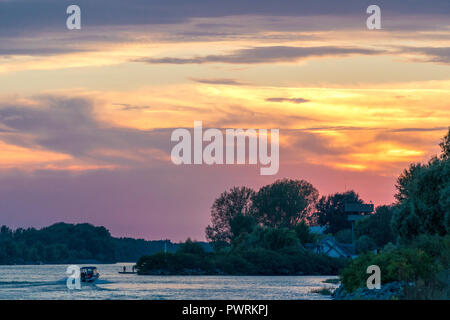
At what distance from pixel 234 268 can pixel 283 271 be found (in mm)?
8941

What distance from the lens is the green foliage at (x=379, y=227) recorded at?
375 ft

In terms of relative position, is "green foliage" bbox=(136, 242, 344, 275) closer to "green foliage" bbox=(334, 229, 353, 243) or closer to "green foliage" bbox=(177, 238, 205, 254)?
"green foliage" bbox=(177, 238, 205, 254)

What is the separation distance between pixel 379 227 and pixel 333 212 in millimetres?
50892

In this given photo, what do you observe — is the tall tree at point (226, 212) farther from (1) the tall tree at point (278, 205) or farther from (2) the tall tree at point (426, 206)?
(2) the tall tree at point (426, 206)

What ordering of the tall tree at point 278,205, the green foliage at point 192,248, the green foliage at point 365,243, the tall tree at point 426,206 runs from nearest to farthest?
the tall tree at point 426,206 < the green foliage at point 365,243 < the green foliage at point 192,248 < the tall tree at point 278,205

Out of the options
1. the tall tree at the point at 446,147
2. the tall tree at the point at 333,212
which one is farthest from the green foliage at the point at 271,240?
the tall tree at the point at 446,147

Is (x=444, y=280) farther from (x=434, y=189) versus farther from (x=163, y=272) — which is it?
(x=163, y=272)

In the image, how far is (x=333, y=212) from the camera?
16700cm

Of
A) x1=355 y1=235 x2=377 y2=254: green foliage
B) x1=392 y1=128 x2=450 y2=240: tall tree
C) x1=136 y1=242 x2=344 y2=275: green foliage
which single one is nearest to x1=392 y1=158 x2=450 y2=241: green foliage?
x1=392 y1=128 x2=450 y2=240: tall tree

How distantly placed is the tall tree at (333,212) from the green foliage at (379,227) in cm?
4303

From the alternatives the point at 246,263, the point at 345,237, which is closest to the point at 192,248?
the point at 246,263

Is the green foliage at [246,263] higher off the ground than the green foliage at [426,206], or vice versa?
the green foliage at [426,206]

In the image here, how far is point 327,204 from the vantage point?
557 ft
